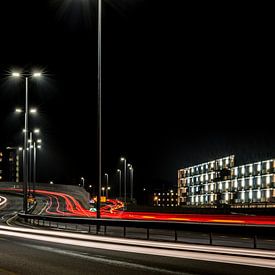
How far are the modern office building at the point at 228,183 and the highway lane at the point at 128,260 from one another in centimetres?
5431

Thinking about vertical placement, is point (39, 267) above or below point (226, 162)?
below

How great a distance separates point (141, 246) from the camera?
18375 mm

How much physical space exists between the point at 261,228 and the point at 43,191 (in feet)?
329

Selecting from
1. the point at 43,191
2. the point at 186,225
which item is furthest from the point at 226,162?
the point at 186,225

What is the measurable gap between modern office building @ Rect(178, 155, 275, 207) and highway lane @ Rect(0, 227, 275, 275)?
54310mm

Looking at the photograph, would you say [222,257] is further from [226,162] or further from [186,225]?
[226,162]

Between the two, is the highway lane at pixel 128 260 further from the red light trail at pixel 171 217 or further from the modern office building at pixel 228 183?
the modern office building at pixel 228 183

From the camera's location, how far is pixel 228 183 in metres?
118

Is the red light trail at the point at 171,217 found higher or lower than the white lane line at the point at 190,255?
lower

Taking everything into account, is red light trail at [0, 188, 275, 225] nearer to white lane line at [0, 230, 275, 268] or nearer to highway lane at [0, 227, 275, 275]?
white lane line at [0, 230, 275, 268]

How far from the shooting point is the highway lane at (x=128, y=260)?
11.7 metres

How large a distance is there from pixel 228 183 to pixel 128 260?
106m

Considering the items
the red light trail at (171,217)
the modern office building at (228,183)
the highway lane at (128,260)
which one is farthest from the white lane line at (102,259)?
the modern office building at (228,183)

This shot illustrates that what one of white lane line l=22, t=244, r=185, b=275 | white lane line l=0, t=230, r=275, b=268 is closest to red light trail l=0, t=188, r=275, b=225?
white lane line l=0, t=230, r=275, b=268
